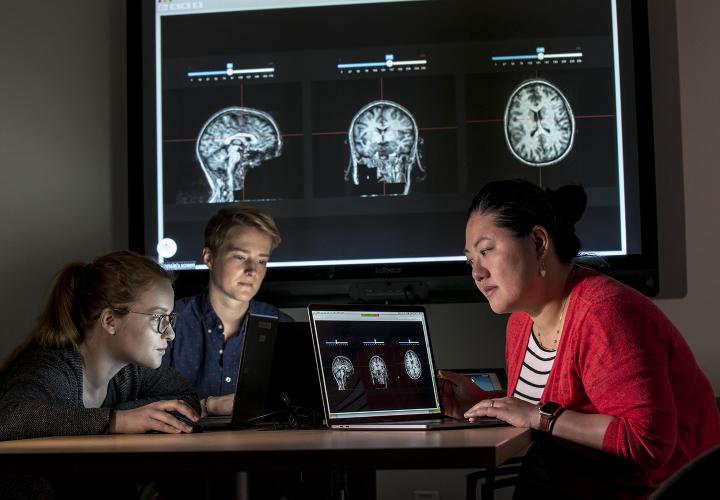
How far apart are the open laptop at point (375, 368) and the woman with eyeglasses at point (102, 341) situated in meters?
0.34

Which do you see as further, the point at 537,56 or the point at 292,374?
the point at 537,56

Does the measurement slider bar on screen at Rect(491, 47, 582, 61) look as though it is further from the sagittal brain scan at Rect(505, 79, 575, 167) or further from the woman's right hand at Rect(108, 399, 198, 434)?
the woman's right hand at Rect(108, 399, 198, 434)

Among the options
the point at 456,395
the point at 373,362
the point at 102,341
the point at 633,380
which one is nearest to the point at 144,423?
the point at 102,341

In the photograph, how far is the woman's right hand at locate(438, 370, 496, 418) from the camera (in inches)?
89.5

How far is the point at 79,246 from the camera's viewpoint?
3.62 meters

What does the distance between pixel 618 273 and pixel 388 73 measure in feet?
3.70

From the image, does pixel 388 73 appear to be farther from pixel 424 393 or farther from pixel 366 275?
pixel 424 393

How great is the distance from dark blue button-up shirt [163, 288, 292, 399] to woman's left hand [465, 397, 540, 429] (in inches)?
51.3

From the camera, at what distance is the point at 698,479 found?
969 millimetres

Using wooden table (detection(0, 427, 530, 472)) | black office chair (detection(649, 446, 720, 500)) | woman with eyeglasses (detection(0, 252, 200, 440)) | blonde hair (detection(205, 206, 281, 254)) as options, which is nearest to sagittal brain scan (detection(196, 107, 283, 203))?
blonde hair (detection(205, 206, 281, 254))

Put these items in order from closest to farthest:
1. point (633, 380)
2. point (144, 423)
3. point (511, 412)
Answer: point (633, 380), point (511, 412), point (144, 423)

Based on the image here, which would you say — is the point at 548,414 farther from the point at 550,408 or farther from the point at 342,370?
the point at 342,370

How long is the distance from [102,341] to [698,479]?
1.70 m

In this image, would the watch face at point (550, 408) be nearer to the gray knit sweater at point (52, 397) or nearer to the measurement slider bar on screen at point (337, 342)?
the measurement slider bar on screen at point (337, 342)
